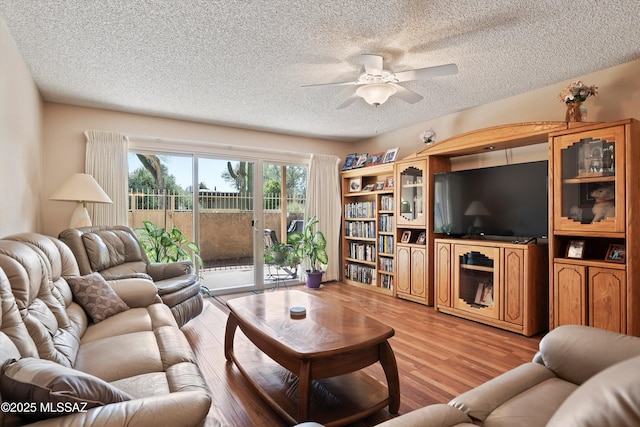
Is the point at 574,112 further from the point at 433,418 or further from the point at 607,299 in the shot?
the point at 433,418

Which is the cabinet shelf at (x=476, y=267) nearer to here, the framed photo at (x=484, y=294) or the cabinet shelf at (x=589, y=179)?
the framed photo at (x=484, y=294)

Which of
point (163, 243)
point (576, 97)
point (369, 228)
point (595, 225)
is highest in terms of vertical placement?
point (576, 97)

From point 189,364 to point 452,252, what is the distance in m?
2.93

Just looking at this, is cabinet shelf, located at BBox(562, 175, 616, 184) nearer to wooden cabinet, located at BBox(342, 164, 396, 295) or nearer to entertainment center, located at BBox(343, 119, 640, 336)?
entertainment center, located at BBox(343, 119, 640, 336)

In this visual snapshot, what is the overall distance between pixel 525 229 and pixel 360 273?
2494mm

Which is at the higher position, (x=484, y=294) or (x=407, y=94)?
(x=407, y=94)

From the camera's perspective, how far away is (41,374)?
3.10 feet

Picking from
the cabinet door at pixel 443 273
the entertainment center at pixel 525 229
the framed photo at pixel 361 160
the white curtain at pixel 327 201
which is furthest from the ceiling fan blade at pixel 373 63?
the white curtain at pixel 327 201

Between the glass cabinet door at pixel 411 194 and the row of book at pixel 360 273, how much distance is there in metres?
1.05

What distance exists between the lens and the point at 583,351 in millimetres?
1331

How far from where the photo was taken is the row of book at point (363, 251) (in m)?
4.89

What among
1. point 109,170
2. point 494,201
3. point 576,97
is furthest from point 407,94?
point 109,170

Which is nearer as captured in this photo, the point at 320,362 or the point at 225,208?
the point at 320,362

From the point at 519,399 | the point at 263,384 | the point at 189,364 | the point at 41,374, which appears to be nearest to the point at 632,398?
the point at 519,399
